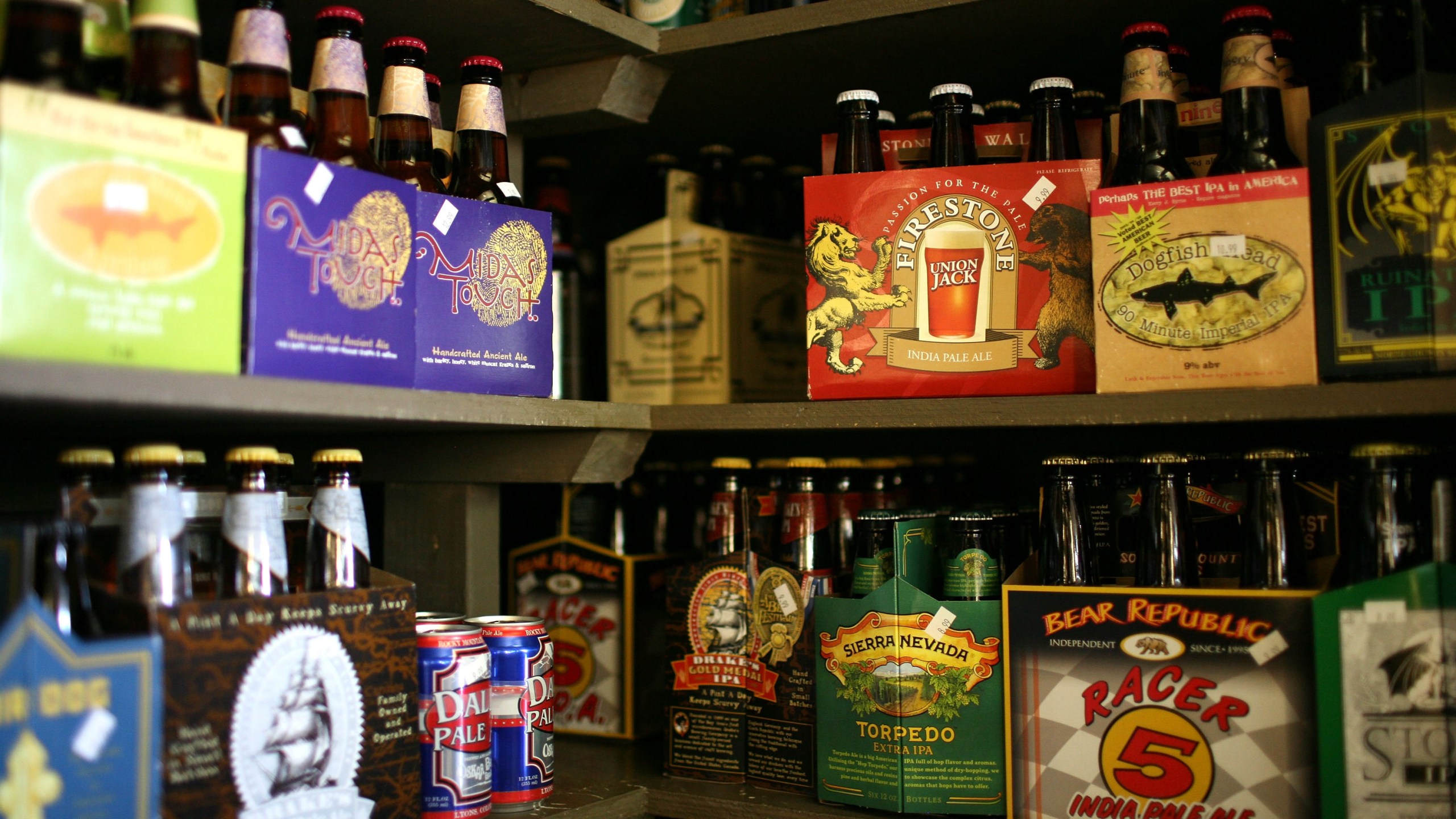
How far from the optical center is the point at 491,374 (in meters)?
1.34

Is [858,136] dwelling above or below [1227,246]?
above

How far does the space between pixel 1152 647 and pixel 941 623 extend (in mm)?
247

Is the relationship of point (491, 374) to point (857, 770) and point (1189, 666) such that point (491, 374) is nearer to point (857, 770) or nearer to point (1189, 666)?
point (857, 770)

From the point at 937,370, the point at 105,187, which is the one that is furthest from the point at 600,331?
the point at 105,187

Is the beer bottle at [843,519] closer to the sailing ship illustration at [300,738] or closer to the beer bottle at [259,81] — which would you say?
the sailing ship illustration at [300,738]

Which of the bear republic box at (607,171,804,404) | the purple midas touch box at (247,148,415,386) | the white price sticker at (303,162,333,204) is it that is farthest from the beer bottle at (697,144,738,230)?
the white price sticker at (303,162,333,204)

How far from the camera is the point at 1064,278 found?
1336 mm

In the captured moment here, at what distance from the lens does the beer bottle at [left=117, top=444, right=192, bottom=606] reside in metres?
0.99

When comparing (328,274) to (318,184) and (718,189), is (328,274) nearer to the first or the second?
(318,184)

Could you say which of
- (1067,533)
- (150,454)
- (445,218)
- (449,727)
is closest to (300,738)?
(449,727)

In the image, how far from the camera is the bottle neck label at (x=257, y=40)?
1102 mm

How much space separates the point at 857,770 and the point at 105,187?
1.07m

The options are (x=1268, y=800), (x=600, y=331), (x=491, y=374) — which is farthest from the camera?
(x=600, y=331)

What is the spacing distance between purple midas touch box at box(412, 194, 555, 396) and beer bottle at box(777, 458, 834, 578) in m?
0.40
